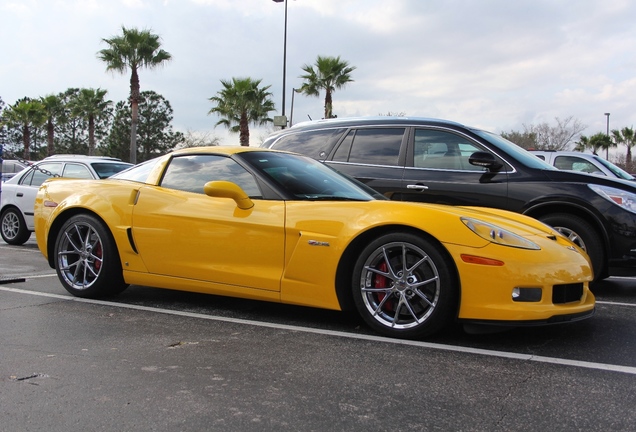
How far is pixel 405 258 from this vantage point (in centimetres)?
367

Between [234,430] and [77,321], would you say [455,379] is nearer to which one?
[234,430]

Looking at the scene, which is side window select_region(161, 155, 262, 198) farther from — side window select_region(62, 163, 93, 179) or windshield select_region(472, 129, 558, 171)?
side window select_region(62, 163, 93, 179)

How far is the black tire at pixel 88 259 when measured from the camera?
4773 mm

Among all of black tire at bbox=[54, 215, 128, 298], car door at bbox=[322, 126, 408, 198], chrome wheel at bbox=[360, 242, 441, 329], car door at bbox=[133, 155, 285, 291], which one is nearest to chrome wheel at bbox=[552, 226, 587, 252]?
car door at bbox=[322, 126, 408, 198]

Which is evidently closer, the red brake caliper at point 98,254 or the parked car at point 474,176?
the red brake caliper at point 98,254

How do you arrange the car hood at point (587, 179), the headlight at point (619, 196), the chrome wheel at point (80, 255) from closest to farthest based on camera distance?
the chrome wheel at point (80, 255), the headlight at point (619, 196), the car hood at point (587, 179)

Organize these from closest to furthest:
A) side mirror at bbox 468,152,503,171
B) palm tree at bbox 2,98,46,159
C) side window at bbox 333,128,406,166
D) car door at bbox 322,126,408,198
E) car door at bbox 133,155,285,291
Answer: car door at bbox 133,155,285,291
side mirror at bbox 468,152,503,171
car door at bbox 322,126,408,198
side window at bbox 333,128,406,166
palm tree at bbox 2,98,46,159

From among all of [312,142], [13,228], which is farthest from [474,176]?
[13,228]

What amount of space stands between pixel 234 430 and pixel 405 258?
→ 171 centimetres

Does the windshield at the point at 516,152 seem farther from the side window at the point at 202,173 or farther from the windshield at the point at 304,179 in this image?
the side window at the point at 202,173

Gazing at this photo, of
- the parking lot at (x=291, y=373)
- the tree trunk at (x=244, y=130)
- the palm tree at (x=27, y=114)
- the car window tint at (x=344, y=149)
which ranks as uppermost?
the palm tree at (x=27, y=114)

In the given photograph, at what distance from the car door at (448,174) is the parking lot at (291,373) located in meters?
1.72

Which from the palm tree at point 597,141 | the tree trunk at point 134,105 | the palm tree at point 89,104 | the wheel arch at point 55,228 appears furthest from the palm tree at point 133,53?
the palm tree at point 597,141

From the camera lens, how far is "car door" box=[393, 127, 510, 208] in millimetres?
5820
